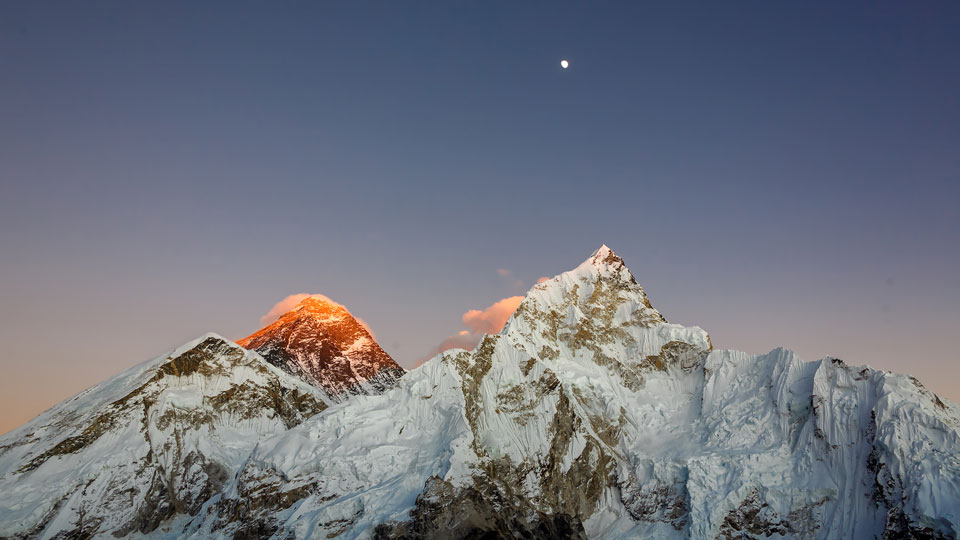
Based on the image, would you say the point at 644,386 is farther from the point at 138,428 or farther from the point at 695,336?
the point at 138,428

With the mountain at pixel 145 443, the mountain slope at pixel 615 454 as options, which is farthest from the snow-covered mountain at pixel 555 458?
the mountain at pixel 145 443

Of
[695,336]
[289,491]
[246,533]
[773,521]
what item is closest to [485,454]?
[289,491]

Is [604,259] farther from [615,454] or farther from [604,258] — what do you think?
[615,454]

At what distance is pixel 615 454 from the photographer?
434 feet

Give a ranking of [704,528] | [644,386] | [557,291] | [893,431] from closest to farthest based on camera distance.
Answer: [893,431], [704,528], [644,386], [557,291]

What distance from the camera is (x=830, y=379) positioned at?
121 metres

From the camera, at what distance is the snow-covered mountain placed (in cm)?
10488

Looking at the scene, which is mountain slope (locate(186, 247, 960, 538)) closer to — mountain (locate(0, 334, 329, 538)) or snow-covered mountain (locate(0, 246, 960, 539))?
snow-covered mountain (locate(0, 246, 960, 539))

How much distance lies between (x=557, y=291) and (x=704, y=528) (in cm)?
6964

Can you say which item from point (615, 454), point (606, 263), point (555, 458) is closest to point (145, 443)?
point (555, 458)

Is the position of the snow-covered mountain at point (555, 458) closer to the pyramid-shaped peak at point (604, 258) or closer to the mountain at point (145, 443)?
the mountain at point (145, 443)

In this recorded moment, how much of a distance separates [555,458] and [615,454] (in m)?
14.5

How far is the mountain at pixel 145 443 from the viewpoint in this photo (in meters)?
115

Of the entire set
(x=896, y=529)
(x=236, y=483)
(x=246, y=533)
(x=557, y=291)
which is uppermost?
(x=557, y=291)
